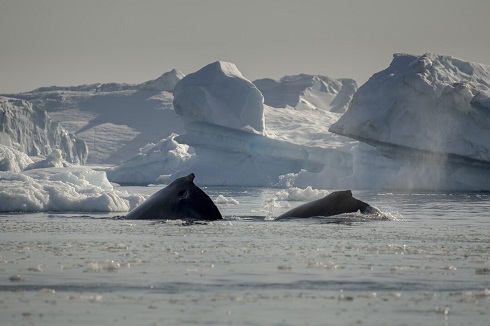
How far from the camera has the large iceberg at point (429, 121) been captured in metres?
52.8

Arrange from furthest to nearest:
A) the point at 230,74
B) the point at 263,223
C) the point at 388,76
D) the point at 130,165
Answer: the point at 130,165 < the point at 230,74 < the point at 388,76 < the point at 263,223

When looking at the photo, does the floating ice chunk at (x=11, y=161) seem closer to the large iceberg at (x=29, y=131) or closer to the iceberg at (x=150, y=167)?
the iceberg at (x=150, y=167)

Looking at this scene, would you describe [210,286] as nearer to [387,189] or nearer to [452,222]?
[452,222]

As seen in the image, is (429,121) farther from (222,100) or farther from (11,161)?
(11,161)

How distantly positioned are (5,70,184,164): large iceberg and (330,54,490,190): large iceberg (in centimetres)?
7097

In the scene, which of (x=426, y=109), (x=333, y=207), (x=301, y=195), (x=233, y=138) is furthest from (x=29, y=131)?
(x=333, y=207)

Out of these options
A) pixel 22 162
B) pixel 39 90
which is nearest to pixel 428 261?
pixel 22 162

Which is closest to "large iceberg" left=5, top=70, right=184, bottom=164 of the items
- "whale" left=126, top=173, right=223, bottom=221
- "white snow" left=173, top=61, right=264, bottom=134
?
"white snow" left=173, top=61, right=264, bottom=134

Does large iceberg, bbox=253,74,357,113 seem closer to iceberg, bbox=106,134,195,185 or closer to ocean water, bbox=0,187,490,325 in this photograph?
iceberg, bbox=106,134,195,185

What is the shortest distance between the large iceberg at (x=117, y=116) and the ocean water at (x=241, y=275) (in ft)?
350

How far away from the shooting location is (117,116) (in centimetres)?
14712

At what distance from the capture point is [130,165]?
86.2 metres

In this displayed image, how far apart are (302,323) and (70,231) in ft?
36.7

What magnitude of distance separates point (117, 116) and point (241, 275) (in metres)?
136
